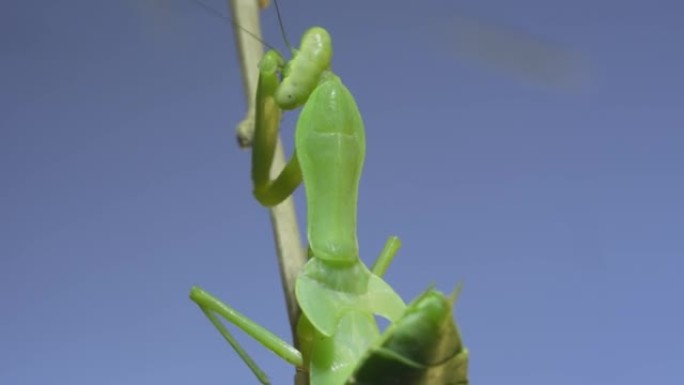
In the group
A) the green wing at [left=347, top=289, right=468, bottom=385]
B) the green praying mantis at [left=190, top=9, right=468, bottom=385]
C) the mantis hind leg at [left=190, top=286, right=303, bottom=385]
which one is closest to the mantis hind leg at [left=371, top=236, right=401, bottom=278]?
the green praying mantis at [left=190, top=9, right=468, bottom=385]

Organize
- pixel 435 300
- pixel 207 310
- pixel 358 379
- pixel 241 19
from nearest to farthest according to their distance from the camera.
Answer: pixel 435 300 < pixel 358 379 < pixel 241 19 < pixel 207 310

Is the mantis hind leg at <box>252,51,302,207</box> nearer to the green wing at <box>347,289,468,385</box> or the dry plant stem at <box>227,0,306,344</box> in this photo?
the dry plant stem at <box>227,0,306,344</box>

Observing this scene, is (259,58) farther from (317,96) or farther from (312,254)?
(312,254)

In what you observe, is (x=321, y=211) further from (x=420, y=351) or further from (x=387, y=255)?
(x=420, y=351)

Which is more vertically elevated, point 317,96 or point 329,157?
point 317,96

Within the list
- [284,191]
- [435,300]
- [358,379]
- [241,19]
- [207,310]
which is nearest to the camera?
[435,300]

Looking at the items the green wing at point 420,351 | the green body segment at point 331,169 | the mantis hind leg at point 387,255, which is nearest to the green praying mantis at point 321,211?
the green body segment at point 331,169

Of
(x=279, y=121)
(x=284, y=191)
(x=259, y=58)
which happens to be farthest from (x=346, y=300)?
(x=259, y=58)
